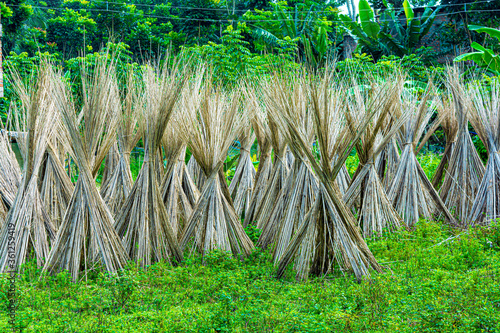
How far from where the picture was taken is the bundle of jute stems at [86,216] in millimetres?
3387

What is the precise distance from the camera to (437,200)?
202 inches

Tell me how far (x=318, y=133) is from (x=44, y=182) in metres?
2.74

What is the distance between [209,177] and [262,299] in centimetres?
134

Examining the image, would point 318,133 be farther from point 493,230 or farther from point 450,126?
point 450,126

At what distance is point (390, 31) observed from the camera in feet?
43.8

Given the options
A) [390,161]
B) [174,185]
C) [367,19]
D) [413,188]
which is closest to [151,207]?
[174,185]

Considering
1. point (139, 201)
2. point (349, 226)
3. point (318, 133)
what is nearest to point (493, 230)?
point (349, 226)

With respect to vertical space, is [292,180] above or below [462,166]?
above

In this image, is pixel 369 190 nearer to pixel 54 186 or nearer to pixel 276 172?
pixel 276 172

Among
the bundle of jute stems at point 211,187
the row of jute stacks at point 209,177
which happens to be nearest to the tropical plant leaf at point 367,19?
the row of jute stacks at point 209,177

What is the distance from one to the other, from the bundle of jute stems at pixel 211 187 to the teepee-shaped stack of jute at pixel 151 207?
0.25 metres

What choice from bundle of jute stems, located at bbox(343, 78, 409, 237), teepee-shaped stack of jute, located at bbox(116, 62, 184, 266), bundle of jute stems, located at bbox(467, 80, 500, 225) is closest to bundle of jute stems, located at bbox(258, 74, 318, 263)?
bundle of jute stems, located at bbox(343, 78, 409, 237)

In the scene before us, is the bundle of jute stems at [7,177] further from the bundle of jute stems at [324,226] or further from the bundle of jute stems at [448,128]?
the bundle of jute stems at [448,128]

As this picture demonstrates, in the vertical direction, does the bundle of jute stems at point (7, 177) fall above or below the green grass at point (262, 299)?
above
